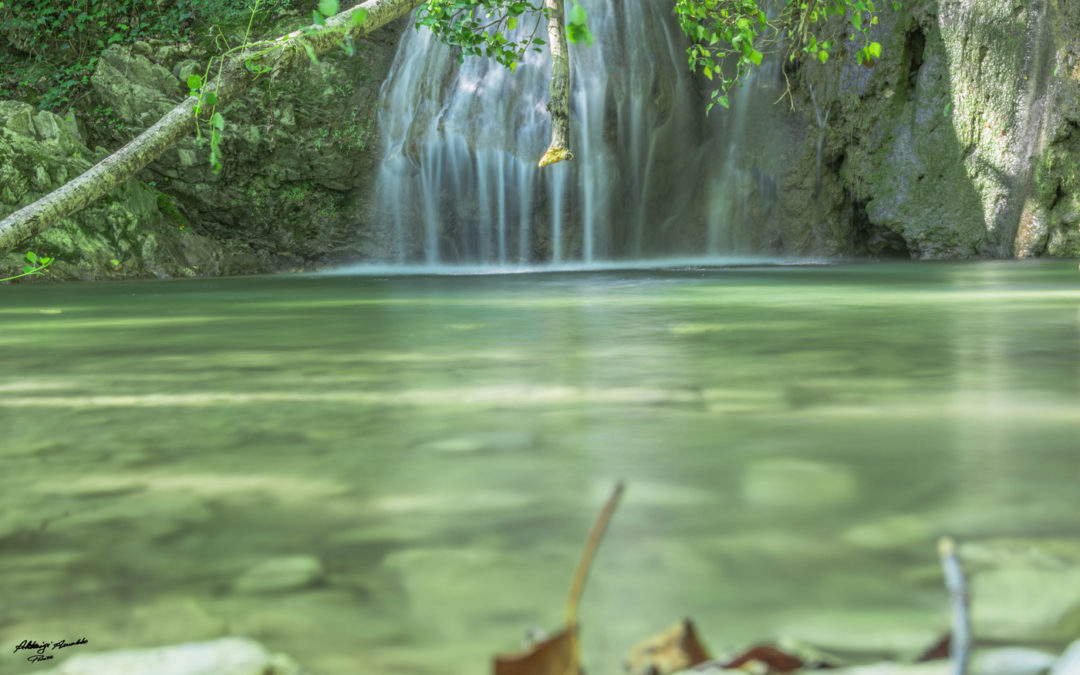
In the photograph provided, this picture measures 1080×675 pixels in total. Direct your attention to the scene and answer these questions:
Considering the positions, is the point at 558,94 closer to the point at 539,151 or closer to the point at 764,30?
the point at 764,30

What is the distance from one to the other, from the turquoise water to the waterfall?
8.40 metres

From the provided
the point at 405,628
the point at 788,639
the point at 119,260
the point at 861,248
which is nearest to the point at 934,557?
the point at 788,639

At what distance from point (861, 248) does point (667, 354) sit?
970 cm

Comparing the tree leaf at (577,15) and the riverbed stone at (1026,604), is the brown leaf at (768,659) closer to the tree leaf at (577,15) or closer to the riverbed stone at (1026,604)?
the riverbed stone at (1026,604)

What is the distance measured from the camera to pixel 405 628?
802 mm

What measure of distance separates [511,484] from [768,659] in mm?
594

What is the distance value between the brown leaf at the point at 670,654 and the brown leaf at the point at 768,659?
3cm

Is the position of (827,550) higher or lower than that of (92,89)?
lower

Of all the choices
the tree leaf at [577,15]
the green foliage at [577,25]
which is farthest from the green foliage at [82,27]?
the tree leaf at [577,15]

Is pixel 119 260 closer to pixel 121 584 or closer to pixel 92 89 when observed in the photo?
pixel 92 89

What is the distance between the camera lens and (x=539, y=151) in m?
11.1

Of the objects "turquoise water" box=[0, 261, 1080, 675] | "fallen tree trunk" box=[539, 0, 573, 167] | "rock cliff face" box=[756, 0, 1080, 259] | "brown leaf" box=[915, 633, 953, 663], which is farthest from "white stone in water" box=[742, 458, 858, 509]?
"rock cliff face" box=[756, 0, 1080, 259]

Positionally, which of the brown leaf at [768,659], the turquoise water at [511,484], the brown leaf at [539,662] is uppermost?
the brown leaf at [539,662]

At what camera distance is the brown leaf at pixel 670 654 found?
0.71m
